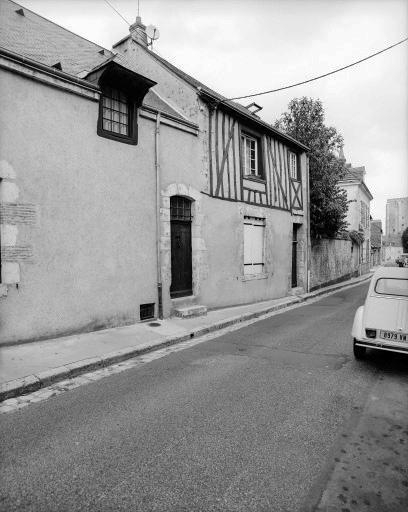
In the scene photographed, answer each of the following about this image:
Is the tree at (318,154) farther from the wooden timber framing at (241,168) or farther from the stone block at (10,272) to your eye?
the stone block at (10,272)

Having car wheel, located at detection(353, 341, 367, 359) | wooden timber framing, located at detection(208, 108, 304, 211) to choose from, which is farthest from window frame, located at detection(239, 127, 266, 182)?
car wheel, located at detection(353, 341, 367, 359)

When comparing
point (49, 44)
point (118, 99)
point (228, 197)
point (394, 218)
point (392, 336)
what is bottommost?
point (392, 336)

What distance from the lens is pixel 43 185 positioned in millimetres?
5965

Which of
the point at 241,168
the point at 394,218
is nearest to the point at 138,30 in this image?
the point at 241,168

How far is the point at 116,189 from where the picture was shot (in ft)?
23.4

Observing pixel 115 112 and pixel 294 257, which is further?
pixel 294 257

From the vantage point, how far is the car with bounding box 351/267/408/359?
480cm

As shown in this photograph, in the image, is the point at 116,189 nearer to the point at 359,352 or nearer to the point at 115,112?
the point at 115,112

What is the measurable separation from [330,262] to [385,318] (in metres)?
13.8

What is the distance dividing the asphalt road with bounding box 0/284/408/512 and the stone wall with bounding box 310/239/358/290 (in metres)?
10.9

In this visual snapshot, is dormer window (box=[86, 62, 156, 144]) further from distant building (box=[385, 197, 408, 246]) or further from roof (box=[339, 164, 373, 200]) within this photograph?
distant building (box=[385, 197, 408, 246])

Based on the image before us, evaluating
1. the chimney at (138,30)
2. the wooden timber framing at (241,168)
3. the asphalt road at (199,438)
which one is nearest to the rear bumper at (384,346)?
the asphalt road at (199,438)

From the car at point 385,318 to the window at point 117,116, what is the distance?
221 inches

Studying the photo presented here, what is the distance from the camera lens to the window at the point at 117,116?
22.9 ft
